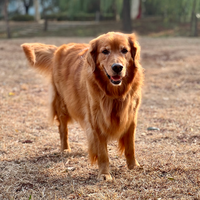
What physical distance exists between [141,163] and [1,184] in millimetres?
1696

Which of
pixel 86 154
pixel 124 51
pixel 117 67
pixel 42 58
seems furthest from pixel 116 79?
pixel 42 58

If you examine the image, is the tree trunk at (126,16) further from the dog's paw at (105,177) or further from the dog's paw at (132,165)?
the dog's paw at (105,177)

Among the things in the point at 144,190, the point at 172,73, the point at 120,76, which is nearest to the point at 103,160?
the point at 144,190

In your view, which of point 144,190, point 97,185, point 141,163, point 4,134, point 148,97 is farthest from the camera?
point 148,97

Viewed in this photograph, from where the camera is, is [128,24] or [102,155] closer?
[102,155]

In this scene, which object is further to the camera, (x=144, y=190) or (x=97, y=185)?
(x=97, y=185)

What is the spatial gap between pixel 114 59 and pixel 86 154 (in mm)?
1650

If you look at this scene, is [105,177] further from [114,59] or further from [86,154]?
[114,59]

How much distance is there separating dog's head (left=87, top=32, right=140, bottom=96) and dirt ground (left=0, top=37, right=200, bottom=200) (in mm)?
1077

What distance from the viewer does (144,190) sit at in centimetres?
294

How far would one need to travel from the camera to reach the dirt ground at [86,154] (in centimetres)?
300

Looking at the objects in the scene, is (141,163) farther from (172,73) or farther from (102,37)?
Answer: (172,73)

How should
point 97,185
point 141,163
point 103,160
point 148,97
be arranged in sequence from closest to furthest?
point 97,185
point 103,160
point 141,163
point 148,97

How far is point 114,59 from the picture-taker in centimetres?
307
